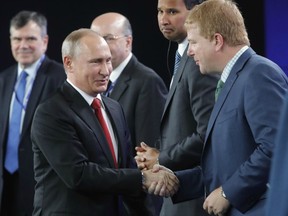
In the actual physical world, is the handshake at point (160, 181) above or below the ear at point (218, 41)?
below

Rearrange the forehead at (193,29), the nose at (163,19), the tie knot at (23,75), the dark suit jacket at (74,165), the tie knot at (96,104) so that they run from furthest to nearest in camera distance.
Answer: the tie knot at (23,75) < the nose at (163,19) < the tie knot at (96,104) < the dark suit jacket at (74,165) < the forehead at (193,29)

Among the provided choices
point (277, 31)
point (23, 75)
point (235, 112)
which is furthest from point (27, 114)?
point (235, 112)

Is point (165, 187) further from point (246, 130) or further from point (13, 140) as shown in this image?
point (13, 140)

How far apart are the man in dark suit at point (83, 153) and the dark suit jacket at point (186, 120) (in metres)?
0.12

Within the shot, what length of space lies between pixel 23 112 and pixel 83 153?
6.83 feet

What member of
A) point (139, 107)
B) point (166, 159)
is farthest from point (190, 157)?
point (139, 107)

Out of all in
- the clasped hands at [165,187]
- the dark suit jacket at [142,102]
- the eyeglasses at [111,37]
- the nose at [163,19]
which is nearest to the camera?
the clasped hands at [165,187]

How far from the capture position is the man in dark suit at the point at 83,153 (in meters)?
3.46

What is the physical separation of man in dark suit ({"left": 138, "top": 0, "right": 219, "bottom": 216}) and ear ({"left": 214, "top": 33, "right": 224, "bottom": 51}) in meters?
0.47

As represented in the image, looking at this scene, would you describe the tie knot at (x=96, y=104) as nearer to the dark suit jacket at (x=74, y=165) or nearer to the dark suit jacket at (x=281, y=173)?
the dark suit jacket at (x=74, y=165)

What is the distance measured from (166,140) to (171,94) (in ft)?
0.71

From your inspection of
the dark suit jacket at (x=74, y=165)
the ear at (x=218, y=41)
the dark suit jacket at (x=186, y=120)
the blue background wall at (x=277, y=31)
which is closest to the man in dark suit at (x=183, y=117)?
the dark suit jacket at (x=186, y=120)

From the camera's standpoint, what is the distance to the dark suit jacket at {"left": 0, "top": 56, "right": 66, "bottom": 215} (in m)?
5.44

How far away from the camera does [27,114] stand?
545 cm
